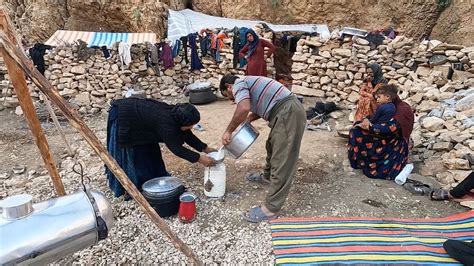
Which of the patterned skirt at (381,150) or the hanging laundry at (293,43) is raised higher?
the hanging laundry at (293,43)

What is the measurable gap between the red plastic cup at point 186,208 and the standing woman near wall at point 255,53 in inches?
194

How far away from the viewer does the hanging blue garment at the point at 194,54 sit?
320 inches

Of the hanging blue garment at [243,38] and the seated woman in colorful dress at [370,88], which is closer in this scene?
the seated woman in colorful dress at [370,88]

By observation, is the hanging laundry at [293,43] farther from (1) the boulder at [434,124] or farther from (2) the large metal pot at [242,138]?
(2) the large metal pot at [242,138]

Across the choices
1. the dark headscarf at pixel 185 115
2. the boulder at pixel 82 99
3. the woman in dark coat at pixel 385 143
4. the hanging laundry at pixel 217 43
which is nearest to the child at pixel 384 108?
the woman in dark coat at pixel 385 143

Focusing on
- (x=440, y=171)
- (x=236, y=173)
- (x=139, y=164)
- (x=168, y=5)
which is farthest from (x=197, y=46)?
(x=440, y=171)

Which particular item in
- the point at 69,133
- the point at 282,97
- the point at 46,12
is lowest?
the point at 69,133

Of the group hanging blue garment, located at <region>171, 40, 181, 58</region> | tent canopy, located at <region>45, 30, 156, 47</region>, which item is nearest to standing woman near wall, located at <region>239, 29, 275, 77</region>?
hanging blue garment, located at <region>171, 40, 181, 58</region>

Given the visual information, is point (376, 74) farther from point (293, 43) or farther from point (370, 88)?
point (293, 43)

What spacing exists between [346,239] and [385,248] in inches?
13.0

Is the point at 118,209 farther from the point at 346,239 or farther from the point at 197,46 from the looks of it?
the point at 197,46

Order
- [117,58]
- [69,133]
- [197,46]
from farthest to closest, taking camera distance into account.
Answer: [197,46] < [117,58] < [69,133]

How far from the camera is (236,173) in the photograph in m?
4.22

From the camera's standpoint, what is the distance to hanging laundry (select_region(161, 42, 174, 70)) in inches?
313
